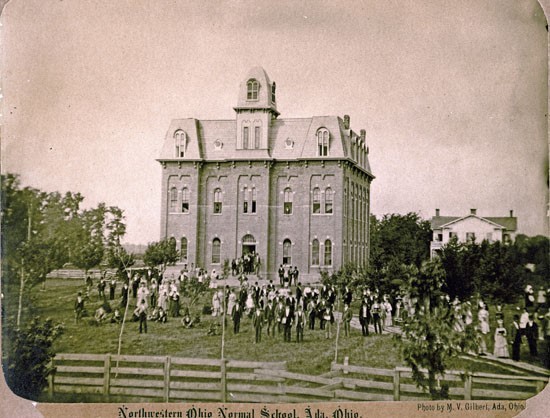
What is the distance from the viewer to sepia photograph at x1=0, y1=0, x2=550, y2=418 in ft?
21.5

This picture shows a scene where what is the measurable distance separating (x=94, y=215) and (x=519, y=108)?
6372 millimetres

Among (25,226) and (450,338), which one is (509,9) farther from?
(25,226)

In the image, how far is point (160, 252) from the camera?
736cm

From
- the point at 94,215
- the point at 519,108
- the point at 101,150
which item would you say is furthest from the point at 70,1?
the point at 519,108

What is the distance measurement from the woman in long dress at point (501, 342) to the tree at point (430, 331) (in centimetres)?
81

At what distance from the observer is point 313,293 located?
746cm

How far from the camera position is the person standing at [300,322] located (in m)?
6.93

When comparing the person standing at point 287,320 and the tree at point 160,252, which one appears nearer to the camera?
the person standing at point 287,320

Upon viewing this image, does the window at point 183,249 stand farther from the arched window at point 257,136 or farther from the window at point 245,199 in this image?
the arched window at point 257,136

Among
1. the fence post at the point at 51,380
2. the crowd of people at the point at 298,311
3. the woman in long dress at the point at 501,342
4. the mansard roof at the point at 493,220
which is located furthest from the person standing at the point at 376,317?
the fence post at the point at 51,380

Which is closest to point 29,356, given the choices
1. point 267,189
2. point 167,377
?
point 167,377

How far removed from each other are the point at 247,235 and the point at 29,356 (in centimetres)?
347

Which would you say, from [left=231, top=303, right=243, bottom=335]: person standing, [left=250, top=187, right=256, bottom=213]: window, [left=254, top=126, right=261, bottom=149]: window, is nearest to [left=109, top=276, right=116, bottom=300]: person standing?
[left=231, top=303, right=243, bottom=335]: person standing

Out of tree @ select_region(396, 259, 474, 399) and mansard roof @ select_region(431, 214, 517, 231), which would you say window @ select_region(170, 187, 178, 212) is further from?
mansard roof @ select_region(431, 214, 517, 231)
